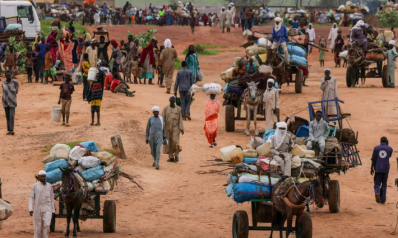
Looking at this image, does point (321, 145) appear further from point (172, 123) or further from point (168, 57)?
point (168, 57)

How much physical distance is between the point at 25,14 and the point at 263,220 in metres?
30.0

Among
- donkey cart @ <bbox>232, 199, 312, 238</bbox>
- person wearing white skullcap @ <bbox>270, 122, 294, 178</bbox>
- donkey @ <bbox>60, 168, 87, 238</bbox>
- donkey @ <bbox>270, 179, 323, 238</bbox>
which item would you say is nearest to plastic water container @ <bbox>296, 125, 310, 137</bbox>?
person wearing white skullcap @ <bbox>270, 122, 294, 178</bbox>

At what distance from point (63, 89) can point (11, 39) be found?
12883 millimetres

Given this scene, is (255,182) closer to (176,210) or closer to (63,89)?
(176,210)

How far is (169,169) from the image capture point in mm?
16984

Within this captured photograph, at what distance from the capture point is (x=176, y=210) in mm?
13656

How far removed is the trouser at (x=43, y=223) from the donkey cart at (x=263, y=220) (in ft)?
9.04

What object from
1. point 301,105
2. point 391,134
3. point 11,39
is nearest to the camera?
point 391,134

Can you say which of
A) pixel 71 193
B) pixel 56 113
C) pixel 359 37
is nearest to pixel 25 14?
pixel 359 37

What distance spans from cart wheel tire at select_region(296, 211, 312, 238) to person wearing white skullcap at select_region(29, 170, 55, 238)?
143 inches

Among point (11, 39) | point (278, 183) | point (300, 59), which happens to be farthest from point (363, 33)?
point (278, 183)

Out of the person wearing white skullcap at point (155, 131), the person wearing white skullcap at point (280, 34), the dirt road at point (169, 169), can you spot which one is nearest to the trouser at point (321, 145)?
the dirt road at point (169, 169)

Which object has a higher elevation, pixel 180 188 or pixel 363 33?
pixel 363 33

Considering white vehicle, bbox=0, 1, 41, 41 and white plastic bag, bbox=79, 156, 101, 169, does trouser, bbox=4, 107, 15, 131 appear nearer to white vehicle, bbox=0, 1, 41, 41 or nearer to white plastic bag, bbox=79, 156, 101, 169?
white plastic bag, bbox=79, 156, 101, 169
